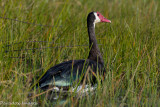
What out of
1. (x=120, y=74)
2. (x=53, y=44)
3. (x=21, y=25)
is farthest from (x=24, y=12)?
(x=120, y=74)

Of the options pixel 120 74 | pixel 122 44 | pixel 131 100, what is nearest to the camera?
pixel 131 100

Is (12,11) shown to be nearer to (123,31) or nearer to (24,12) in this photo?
(24,12)

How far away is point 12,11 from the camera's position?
6055 millimetres

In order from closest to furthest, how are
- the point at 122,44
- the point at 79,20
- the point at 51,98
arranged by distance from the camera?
the point at 51,98 → the point at 122,44 → the point at 79,20

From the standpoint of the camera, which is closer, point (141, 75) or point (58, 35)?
point (141, 75)

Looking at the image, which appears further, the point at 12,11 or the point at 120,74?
the point at 12,11

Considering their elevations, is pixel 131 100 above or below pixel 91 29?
below

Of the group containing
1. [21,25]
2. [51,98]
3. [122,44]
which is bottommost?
[51,98]

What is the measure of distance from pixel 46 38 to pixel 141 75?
174cm

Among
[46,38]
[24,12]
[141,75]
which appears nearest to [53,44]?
[46,38]

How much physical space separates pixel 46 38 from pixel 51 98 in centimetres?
171

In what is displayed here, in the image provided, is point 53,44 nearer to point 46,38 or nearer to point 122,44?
point 46,38

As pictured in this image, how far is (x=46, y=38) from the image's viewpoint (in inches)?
230

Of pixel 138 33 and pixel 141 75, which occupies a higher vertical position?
pixel 138 33
